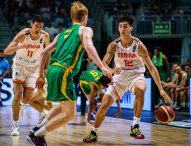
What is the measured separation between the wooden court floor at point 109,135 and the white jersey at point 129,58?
45.8 inches

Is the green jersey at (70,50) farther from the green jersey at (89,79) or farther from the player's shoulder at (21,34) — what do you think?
the green jersey at (89,79)

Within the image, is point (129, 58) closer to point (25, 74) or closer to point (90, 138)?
point (90, 138)

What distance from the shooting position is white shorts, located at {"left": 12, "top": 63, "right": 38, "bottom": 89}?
352 inches

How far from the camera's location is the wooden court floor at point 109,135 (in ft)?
25.0

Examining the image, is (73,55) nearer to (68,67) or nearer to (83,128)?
(68,67)

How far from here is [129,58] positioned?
8.24 metres

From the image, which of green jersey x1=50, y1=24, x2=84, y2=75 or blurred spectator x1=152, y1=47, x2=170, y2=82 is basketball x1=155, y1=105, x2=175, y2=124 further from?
blurred spectator x1=152, y1=47, x2=170, y2=82

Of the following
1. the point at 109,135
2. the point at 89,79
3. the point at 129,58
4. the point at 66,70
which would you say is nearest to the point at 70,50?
the point at 66,70

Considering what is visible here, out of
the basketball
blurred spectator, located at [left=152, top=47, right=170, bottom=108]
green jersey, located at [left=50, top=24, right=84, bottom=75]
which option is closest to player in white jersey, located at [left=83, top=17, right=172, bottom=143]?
the basketball

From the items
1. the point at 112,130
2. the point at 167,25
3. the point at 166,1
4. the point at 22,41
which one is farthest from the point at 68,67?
the point at 166,1

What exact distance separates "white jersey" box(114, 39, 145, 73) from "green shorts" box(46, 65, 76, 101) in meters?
2.09

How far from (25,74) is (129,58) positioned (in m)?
2.01

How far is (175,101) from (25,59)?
715cm

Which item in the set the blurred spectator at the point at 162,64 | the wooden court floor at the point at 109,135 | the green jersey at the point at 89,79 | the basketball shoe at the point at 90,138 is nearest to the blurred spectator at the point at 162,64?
the blurred spectator at the point at 162,64
